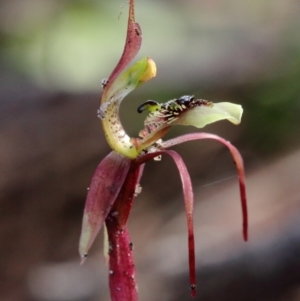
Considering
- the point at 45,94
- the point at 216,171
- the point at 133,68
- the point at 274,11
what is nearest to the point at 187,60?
the point at 216,171

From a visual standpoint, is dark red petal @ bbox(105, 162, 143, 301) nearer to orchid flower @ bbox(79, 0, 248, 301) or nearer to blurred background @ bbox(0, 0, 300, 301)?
orchid flower @ bbox(79, 0, 248, 301)

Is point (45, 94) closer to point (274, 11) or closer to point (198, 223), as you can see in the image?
point (198, 223)

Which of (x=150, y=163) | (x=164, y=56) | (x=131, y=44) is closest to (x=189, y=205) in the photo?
(x=131, y=44)

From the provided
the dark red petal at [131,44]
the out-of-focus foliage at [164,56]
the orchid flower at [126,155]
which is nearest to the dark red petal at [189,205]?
the orchid flower at [126,155]

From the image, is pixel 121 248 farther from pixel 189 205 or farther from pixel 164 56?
pixel 164 56

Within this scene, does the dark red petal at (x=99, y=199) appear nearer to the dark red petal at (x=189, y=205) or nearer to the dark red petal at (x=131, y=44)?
the dark red petal at (x=189, y=205)

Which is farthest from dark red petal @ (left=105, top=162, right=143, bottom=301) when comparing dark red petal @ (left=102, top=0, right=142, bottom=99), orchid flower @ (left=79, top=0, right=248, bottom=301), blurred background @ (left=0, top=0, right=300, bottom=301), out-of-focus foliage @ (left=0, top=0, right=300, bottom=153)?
out-of-focus foliage @ (left=0, top=0, right=300, bottom=153)
